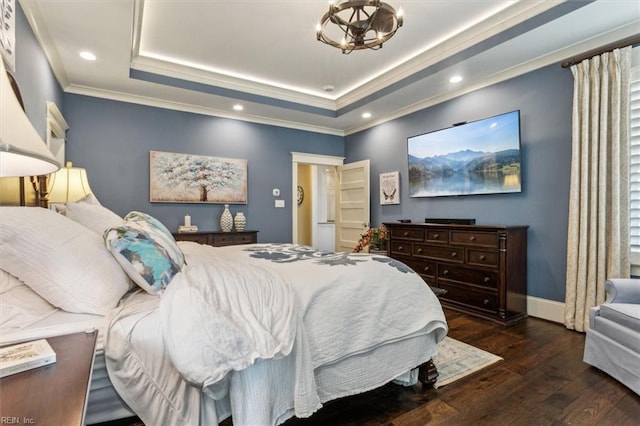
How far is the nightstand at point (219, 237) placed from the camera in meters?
4.08

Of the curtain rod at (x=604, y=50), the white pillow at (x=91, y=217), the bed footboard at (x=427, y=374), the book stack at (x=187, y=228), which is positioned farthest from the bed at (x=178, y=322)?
the curtain rod at (x=604, y=50)

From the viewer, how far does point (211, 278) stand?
4.41 feet

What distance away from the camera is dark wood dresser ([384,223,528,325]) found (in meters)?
3.06

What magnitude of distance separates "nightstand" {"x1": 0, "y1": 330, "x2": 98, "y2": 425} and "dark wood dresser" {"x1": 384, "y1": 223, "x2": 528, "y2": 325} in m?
2.76

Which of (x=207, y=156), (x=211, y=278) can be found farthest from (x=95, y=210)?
(x=207, y=156)

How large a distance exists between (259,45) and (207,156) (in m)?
1.82

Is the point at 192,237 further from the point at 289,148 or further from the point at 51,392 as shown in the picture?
the point at 51,392

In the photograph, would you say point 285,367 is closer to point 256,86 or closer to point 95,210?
point 95,210

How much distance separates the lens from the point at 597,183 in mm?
2744

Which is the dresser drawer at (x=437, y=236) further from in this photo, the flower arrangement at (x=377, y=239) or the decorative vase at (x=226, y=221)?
the decorative vase at (x=226, y=221)

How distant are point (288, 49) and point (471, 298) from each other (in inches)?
132

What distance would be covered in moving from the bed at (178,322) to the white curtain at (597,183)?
7.96ft

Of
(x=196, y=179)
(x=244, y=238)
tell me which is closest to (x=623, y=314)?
(x=244, y=238)

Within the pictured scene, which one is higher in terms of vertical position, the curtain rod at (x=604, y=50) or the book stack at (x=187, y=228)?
the curtain rod at (x=604, y=50)
